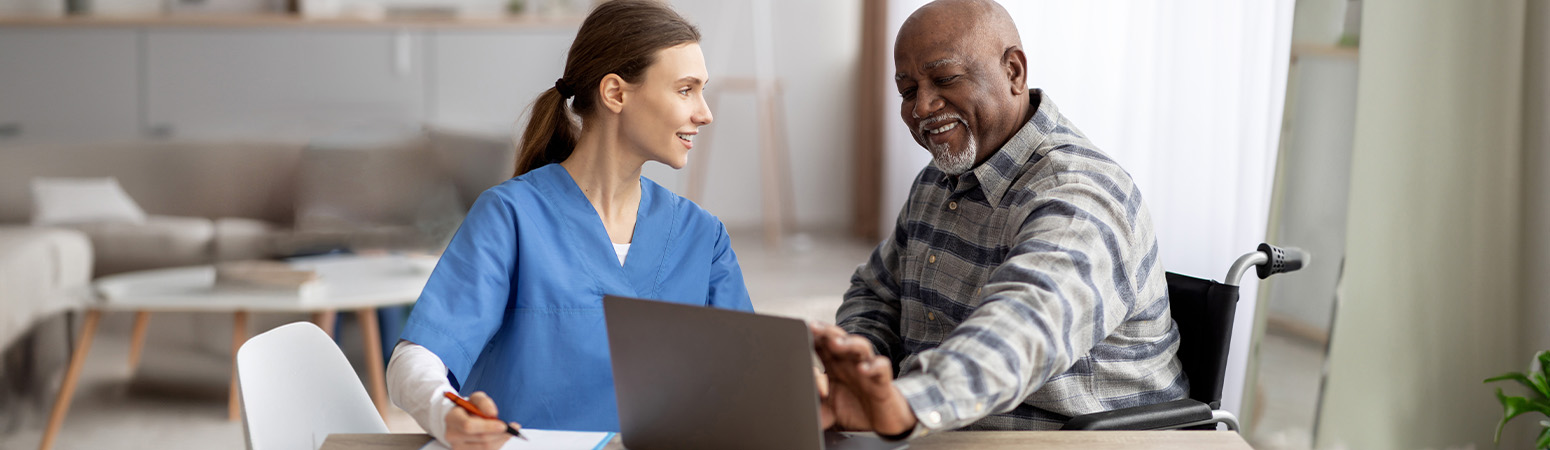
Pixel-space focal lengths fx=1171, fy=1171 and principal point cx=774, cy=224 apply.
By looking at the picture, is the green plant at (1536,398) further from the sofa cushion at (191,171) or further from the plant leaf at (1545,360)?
the sofa cushion at (191,171)

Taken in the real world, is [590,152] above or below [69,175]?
above

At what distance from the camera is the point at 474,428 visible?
1.01 m

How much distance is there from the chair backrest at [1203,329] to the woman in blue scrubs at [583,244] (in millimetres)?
582

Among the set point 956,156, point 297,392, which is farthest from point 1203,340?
point 297,392

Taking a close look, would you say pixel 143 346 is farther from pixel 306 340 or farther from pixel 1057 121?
pixel 1057 121

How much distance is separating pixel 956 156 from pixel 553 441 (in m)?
0.62

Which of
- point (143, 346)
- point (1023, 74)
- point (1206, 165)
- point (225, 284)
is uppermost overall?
point (1023, 74)

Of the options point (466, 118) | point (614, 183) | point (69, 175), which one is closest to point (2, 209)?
point (69, 175)

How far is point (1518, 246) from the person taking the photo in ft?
6.51

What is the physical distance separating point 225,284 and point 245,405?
7.04 ft

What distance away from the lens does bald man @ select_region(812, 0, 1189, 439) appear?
40.4 inches

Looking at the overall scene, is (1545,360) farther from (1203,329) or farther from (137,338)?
(137,338)

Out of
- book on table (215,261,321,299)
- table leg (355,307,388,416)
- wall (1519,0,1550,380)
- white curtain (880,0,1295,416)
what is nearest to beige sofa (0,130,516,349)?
book on table (215,261,321,299)

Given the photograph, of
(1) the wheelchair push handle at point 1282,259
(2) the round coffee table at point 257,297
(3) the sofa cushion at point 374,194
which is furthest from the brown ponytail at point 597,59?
(3) the sofa cushion at point 374,194
